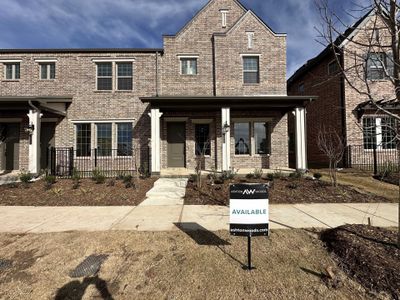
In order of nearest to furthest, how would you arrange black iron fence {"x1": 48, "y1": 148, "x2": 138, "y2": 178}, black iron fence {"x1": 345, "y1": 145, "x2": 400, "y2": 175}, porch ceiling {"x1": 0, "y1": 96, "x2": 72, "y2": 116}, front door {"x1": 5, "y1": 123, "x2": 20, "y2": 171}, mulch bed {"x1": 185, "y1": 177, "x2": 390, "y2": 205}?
mulch bed {"x1": 185, "y1": 177, "x2": 390, "y2": 205} < porch ceiling {"x1": 0, "y1": 96, "x2": 72, "y2": 116} < black iron fence {"x1": 48, "y1": 148, "x2": 138, "y2": 178} < front door {"x1": 5, "y1": 123, "x2": 20, "y2": 171} < black iron fence {"x1": 345, "y1": 145, "x2": 400, "y2": 175}

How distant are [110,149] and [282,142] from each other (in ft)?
31.8

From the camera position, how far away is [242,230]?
3604 mm

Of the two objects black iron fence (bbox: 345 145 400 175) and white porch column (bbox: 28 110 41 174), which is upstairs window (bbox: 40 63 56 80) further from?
black iron fence (bbox: 345 145 400 175)

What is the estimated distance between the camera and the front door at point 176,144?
1452 cm

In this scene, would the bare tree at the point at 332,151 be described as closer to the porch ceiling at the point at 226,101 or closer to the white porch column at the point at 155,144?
the porch ceiling at the point at 226,101

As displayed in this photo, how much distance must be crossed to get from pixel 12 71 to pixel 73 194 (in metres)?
10.7

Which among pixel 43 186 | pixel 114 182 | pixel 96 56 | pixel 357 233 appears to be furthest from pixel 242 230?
pixel 96 56

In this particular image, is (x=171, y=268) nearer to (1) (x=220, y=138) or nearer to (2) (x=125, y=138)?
(1) (x=220, y=138)

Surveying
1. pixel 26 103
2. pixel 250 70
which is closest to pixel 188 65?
pixel 250 70

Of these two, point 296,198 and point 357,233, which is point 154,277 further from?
point 296,198

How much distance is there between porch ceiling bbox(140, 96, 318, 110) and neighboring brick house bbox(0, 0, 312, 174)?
118 centimetres

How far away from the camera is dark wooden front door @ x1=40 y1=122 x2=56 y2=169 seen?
14250mm

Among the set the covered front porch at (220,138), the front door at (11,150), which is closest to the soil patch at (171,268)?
the covered front porch at (220,138)

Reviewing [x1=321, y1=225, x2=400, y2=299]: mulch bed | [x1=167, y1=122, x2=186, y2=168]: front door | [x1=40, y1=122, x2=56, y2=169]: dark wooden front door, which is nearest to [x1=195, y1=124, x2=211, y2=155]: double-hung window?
[x1=167, y1=122, x2=186, y2=168]: front door
